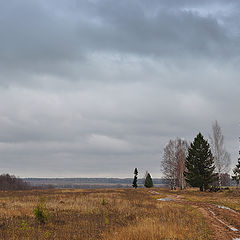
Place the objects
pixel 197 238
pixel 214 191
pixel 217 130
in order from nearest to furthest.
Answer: pixel 197 238 < pixel 214 191 < pixel 217 130

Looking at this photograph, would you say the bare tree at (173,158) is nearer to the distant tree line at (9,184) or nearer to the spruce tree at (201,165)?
the spruce tree at (201,165)

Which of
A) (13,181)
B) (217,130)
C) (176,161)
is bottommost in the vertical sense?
(13,181)

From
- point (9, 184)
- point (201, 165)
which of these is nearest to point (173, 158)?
point (201, 165)

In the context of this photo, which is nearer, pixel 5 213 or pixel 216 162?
pixel 5 213

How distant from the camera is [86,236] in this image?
1095cm

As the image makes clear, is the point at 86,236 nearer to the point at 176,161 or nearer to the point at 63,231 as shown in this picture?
the point at 63,231

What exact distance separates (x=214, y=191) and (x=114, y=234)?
123 feet

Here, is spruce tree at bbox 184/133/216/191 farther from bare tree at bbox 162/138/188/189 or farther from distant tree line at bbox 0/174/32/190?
distant tree line at bbox 0/174/32/190

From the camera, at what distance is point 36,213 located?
580 inches

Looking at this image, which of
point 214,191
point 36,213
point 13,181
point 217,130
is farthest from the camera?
point 13,181

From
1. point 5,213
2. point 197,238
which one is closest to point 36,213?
point 5,213

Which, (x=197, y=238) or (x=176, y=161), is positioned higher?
(x=176, y=161)

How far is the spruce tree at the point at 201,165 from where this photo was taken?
47.2 meters

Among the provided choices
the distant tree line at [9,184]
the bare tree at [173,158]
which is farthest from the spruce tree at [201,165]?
the distant tree line at [9,184]
